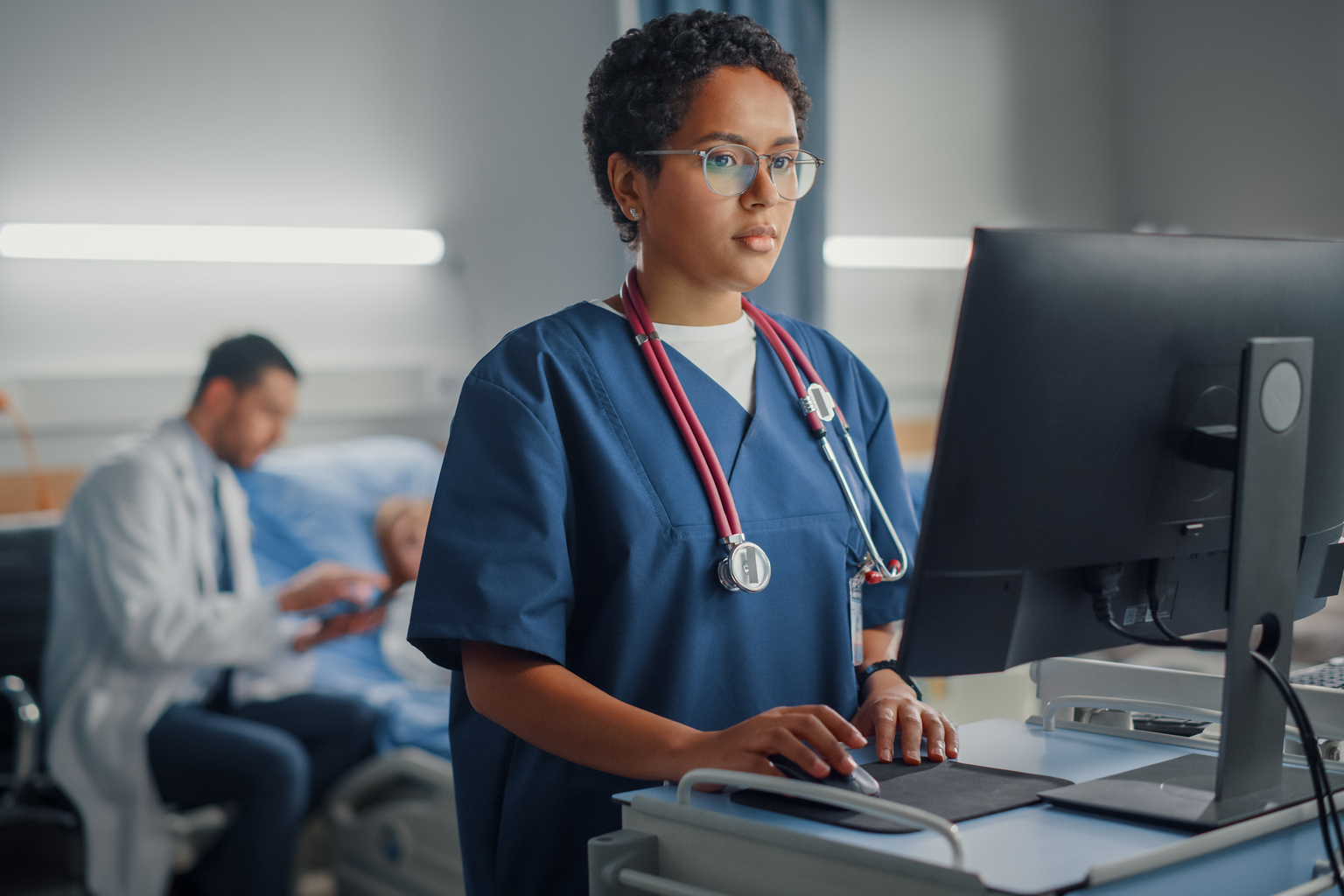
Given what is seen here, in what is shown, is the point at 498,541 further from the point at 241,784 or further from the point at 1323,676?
the point at 241,784

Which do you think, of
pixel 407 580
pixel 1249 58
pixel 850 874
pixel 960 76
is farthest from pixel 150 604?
pixel 1249 58

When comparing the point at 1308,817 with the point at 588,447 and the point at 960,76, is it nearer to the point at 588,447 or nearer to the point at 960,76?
the point at 588,447

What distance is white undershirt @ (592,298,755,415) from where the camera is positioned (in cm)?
114

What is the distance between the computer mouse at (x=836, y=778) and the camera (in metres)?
0.77

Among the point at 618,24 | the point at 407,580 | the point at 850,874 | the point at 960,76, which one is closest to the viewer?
the point at 850,874

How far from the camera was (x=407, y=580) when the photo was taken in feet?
9.56

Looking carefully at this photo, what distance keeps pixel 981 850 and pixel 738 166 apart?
0.66 metres

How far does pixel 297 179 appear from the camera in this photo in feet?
10.5

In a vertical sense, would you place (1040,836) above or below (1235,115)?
below

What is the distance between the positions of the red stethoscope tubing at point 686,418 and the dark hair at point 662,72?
140mm

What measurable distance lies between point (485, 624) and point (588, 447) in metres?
0.19

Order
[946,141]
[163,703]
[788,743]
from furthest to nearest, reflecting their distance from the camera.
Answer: [946,141] < [163,703] < [788,743]

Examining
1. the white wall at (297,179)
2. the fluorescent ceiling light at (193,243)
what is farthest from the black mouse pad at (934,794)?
the fluorescent ceiling light at (193,243)

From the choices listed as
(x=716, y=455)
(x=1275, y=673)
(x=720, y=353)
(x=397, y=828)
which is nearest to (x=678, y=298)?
(x=720, y=353)
